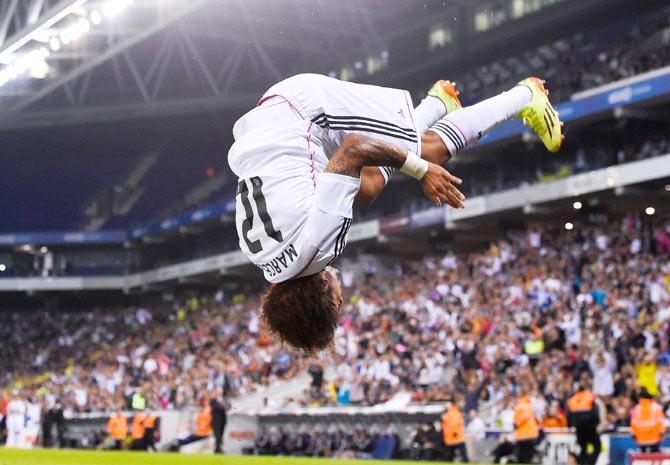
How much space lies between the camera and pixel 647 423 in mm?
12648

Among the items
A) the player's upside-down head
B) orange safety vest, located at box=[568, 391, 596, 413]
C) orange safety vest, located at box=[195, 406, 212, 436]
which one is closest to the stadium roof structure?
orange safety vest, located at box=[195, 406, 212, 436]

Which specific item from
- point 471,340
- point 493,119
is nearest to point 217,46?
point 471,340

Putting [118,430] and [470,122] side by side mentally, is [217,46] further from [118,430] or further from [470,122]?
[470,122]

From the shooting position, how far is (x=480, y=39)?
107 feet

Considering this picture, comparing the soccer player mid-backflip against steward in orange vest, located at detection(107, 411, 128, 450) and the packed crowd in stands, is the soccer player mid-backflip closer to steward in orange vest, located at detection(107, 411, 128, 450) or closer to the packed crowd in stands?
the packed crowd in stands

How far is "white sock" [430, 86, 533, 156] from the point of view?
5.25 metres

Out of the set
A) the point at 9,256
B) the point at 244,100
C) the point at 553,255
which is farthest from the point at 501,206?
the point at 9,256

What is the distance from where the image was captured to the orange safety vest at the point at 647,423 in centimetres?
1261

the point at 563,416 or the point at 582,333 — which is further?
the point at 582,333

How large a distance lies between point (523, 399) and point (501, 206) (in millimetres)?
11881

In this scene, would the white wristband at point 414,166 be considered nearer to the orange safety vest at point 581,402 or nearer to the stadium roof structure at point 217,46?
the orange safety vest at point 581,402

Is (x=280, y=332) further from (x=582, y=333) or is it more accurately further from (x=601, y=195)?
(x=601, y=195)

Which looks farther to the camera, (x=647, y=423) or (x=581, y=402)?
(x=581, y=402)

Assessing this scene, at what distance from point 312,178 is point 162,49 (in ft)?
102
